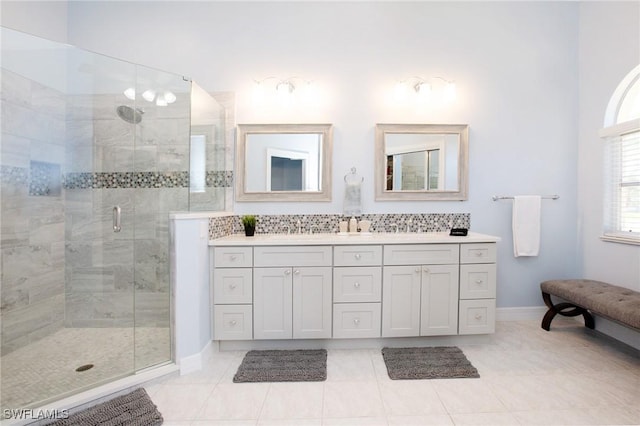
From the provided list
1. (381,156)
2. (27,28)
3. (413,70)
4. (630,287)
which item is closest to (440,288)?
(381,156)

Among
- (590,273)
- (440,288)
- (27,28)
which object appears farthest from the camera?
(590,273)

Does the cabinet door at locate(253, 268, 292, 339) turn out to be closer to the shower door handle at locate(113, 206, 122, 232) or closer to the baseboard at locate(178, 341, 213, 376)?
the baseboard at locate(178, 341, 213, 376)

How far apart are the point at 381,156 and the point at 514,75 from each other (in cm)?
155

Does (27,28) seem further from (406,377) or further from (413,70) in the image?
(406,377)

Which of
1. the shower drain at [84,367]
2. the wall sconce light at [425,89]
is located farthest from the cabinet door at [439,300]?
the shower drain at [84,367]

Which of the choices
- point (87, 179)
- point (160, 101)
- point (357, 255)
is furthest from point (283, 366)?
point (160, 101)

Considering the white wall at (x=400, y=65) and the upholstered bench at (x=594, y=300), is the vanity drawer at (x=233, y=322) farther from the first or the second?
the upholstered bench at (x=594, y=300)

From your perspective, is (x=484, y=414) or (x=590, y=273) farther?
(x=590, y=273)

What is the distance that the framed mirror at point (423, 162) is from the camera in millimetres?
2900

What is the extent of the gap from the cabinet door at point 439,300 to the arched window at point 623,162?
5.00 feet

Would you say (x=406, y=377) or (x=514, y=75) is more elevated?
(x=514, y=75)

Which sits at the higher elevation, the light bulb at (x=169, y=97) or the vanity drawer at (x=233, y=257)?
the light bulb at (x=169, y=97)

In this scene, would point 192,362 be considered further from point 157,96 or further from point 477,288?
point 477,288

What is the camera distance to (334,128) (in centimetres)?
290
